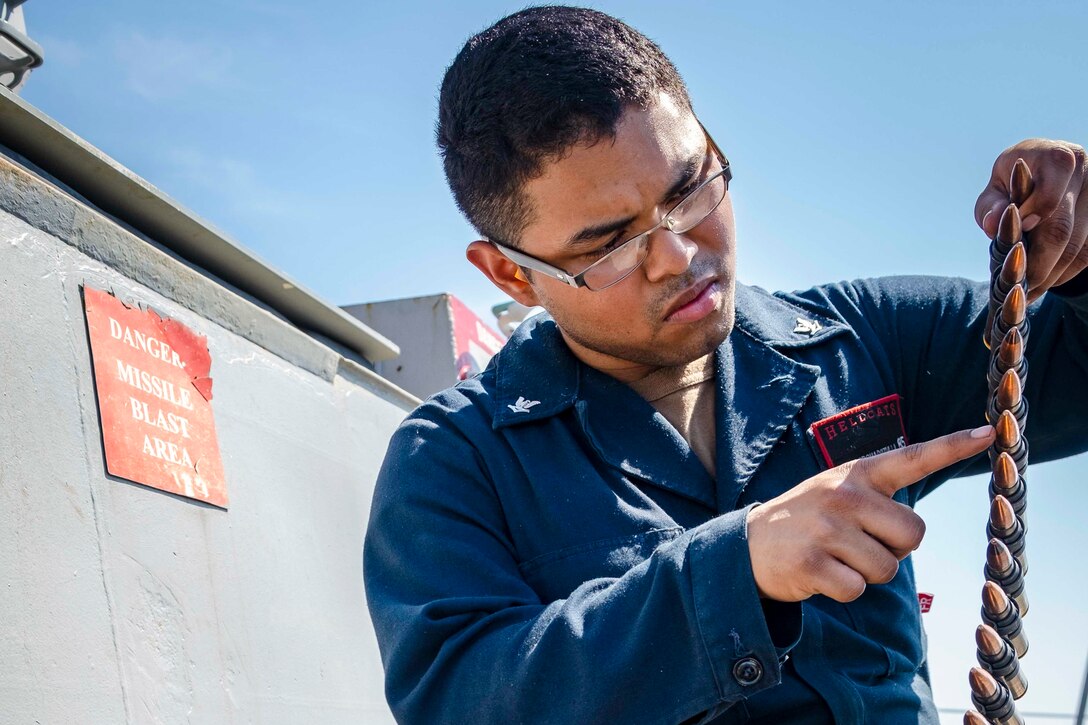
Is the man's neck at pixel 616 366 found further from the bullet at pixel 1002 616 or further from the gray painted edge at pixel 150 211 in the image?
the gray painted edge at pixel 150 211

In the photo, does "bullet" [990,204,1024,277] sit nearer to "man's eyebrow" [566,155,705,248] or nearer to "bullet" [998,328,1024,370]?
"bullet" [998,328,1024,370]

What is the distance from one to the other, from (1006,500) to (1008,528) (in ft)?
0.10

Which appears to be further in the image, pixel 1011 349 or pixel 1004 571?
pixel 1011 349

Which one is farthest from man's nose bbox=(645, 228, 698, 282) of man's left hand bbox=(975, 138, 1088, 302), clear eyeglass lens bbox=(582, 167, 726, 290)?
man's left hand bbox=(975, 138, 1088, 302)

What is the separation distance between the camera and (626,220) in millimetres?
1707

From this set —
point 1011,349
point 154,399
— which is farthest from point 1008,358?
point 154,399

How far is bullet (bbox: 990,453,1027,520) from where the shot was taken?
129 cm

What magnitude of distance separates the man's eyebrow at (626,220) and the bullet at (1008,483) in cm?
63

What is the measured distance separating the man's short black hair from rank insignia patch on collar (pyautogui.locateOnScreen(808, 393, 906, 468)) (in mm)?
551

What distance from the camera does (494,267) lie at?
2.03m

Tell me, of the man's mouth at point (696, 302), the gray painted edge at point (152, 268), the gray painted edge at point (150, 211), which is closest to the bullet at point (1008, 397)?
the man's mouth at point (696, 302)

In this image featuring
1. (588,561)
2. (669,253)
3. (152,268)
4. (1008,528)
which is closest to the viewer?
(1008,528)

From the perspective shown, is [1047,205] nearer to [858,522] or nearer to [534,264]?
[858,522]

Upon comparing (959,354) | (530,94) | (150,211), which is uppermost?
(150,211)
